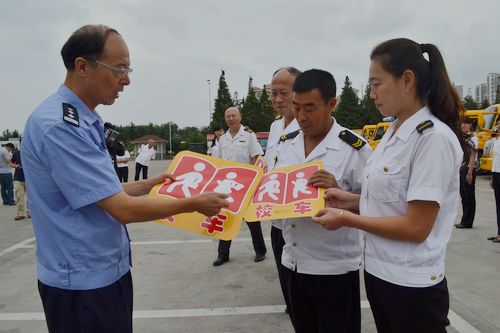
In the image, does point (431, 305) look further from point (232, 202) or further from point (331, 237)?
point (232, 202)

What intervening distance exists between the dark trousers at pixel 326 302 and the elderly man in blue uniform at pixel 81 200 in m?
0.78

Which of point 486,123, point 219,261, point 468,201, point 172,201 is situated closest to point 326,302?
point 172,201

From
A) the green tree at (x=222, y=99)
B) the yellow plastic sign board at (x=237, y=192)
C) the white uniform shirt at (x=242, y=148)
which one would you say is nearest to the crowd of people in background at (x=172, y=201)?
the yellow plastic sign board at (x=237, y=192)

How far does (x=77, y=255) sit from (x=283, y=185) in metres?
1.00

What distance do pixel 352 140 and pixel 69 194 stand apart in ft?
4.59

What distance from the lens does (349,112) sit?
166ft

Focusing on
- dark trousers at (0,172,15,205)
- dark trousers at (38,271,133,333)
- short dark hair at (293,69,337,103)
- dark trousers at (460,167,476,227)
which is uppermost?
short dark hair at (293,69,337,103)

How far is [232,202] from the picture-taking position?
6.60 ft

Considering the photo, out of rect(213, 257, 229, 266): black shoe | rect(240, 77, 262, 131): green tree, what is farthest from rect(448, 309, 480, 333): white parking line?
rect(240, 77, 262, 131): green tree

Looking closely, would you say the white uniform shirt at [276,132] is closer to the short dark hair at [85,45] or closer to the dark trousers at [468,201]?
the short dark hair at [85,45]

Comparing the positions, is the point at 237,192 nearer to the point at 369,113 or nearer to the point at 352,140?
the point at 352,140

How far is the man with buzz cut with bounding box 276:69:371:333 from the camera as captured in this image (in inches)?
79.7

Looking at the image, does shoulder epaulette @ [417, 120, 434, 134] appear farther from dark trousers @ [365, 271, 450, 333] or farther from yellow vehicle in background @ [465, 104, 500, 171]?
yellow vehicle in background @ [465, 104, 500, 171]

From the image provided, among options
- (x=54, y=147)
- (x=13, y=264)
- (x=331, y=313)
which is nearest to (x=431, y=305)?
(x=331, y=313)
